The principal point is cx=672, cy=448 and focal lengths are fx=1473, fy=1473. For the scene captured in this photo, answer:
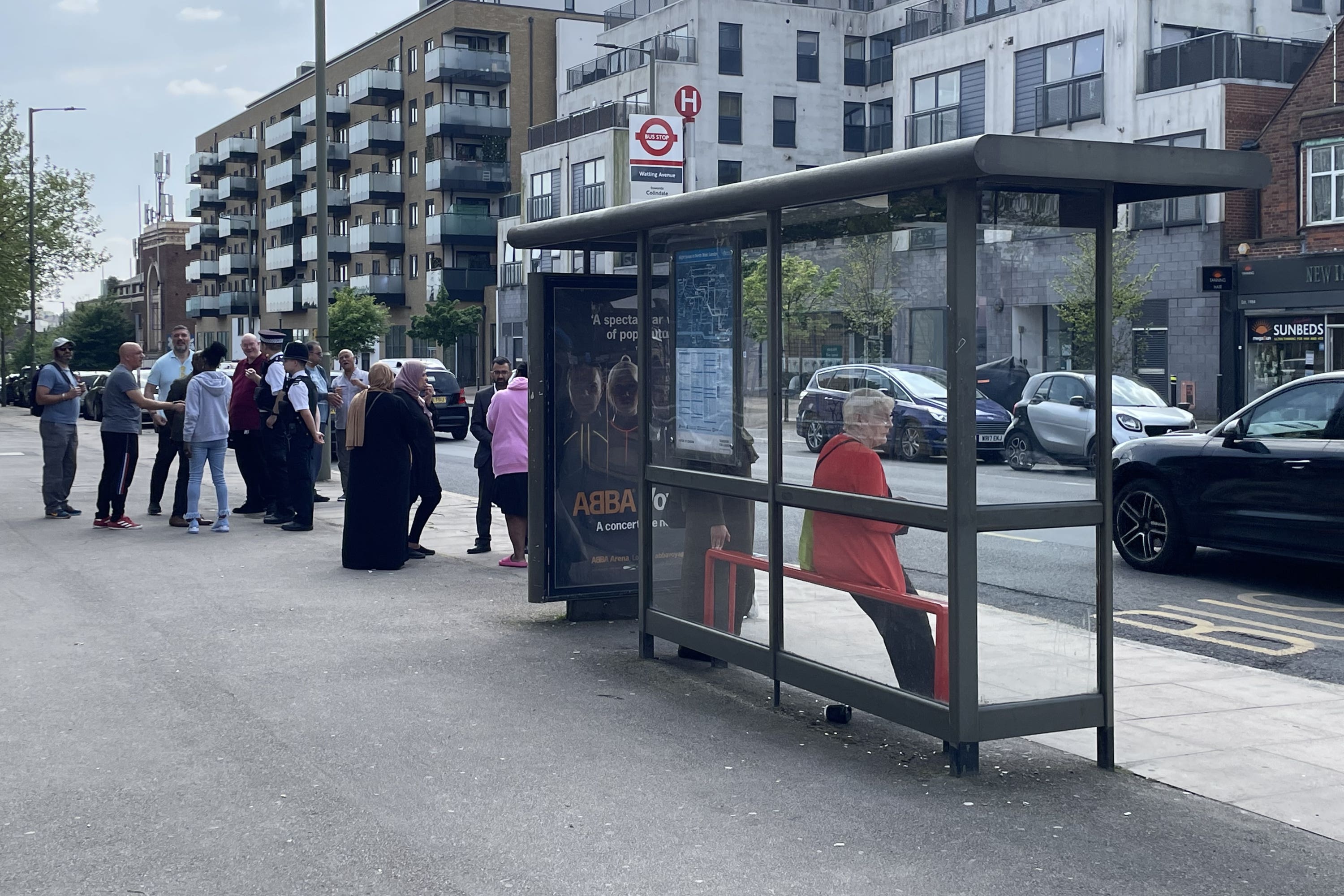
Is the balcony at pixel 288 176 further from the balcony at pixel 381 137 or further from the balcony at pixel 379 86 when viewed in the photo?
the balcony at pixel 381 137

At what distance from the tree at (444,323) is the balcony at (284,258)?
2439 cm

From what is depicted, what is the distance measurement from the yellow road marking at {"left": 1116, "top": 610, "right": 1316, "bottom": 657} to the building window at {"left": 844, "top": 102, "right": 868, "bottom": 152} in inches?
1821

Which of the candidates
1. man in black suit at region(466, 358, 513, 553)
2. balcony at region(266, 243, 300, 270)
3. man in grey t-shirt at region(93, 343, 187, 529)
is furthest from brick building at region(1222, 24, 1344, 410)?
balcony at region(266, 243, 300, 270)

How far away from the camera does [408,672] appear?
24.7ft

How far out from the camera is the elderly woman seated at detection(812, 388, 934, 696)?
19.2 ft

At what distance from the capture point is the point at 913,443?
19.3ft

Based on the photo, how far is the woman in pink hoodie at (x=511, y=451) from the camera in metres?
11.0

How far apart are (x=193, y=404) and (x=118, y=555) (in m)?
2.08

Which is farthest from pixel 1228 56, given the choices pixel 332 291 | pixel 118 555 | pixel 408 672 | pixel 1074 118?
pixel 332 291

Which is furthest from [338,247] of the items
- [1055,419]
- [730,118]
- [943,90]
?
[1055,419]

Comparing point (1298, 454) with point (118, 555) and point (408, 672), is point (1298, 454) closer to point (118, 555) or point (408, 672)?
point (408, 672)

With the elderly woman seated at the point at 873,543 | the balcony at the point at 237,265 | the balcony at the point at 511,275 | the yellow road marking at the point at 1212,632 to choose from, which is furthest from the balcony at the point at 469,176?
the elderly woman seated at the point at 873,543

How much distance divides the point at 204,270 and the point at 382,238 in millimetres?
36993

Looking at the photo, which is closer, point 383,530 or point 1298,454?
point 1298,454
